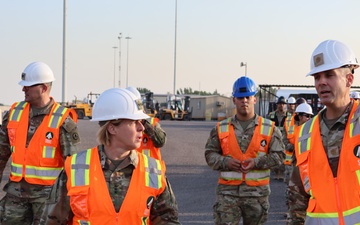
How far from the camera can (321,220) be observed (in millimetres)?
3678

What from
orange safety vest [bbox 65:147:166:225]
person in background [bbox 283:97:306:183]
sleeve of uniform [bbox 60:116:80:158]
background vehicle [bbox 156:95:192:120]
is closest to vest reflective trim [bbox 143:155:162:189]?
orange safety vest [bbox 65:147:166:225]

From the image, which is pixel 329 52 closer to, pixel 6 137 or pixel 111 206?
pixel 111 206

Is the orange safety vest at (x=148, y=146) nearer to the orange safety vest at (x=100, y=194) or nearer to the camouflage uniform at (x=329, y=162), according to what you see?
the camouflage uniform at (x=329, y=162)

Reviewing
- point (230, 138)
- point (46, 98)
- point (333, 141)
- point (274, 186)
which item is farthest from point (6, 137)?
point (274, 186)

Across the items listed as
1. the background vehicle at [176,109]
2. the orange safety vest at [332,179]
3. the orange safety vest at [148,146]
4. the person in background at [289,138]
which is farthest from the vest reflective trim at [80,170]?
the background vehicle at [176,109]

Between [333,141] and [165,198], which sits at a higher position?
[333,141]

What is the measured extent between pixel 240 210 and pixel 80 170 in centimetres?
308

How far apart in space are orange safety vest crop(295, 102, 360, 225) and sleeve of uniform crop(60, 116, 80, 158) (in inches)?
108

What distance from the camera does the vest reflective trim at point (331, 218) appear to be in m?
3.52

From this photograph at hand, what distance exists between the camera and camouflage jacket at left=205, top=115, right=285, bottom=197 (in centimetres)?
622

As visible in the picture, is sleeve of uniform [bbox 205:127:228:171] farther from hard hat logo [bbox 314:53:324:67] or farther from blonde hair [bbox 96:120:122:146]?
blonde hair [bbox 96:120:122:146]

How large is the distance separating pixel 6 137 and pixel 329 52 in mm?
3597

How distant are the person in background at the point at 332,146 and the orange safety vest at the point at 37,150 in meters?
2.83

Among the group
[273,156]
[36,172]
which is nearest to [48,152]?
[36,172]
